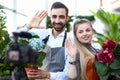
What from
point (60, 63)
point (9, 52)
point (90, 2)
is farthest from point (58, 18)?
point (90, 2)

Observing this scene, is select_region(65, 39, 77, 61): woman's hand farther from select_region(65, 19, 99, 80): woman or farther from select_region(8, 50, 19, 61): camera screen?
select_region(8, 50, 19, 61): camera screen

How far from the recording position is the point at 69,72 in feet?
5.57

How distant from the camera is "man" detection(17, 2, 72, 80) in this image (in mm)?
1736

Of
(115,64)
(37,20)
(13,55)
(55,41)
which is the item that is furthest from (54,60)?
(13,55)

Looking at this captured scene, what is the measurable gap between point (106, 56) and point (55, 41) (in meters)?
0.44

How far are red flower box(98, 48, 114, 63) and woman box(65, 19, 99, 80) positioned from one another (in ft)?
0.34

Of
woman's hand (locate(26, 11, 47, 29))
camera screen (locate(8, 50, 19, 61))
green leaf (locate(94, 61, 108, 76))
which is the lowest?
green leaf (locate(94, 61, 108, 76))

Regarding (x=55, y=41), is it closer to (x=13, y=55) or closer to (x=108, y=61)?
(x=108, y=61)

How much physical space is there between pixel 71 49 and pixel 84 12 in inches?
527

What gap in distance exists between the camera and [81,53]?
1821mm

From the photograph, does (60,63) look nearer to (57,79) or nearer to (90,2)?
(57,79)

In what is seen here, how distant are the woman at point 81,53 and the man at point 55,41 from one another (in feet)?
0.29

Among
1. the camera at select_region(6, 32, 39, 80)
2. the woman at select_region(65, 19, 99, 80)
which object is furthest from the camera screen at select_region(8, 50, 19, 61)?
the woman at select_region(65, 19, 99, 80)

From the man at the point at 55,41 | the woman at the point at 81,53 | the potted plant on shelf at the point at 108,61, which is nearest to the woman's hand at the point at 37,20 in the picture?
the man at the point at 55,41
